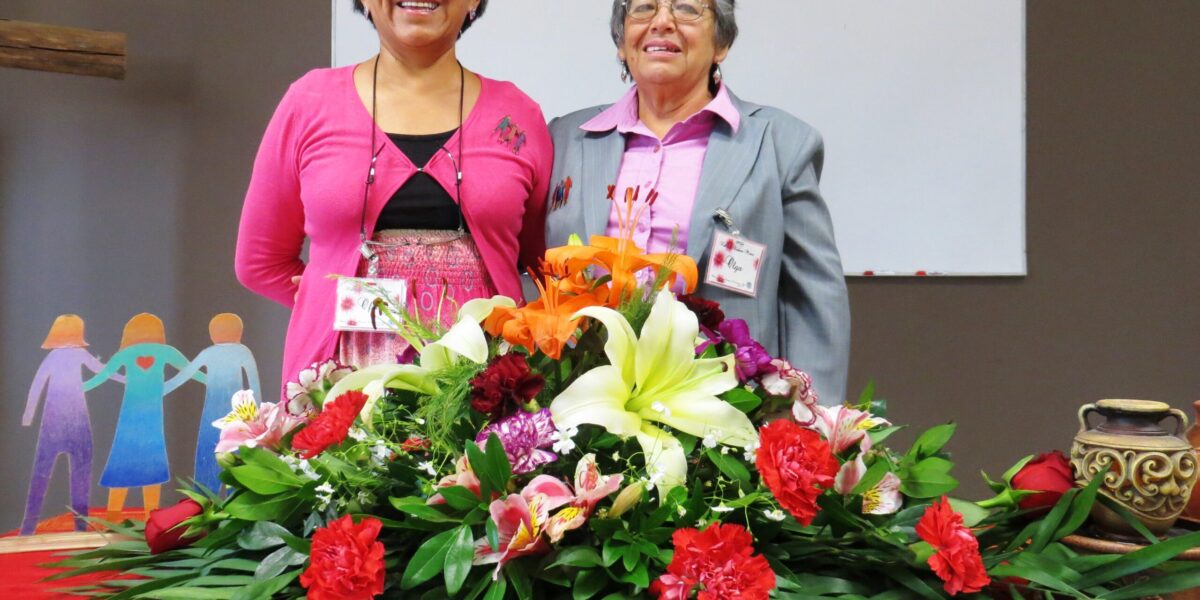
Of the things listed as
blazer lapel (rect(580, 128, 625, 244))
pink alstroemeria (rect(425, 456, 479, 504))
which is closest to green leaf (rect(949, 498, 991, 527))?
pink alstroemeria (rect(425, 456, 479, 504))

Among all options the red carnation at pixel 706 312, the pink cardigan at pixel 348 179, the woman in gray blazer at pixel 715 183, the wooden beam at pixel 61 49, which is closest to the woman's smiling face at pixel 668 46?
the woman in gray blazer at pixel 715 183

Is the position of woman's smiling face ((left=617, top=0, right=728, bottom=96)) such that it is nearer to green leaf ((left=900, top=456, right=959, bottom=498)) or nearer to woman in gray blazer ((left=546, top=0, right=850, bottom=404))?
woman in gray blazer ((left=546, top=0, right=850, bottom=404))

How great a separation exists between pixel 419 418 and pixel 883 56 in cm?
234

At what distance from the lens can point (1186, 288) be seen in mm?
3010

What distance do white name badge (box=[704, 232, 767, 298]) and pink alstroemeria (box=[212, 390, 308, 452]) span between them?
30.5 inches

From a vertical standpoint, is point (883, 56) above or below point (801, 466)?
above

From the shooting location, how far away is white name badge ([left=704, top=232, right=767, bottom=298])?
1.63 meters

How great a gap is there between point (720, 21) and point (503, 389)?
1.10 metres

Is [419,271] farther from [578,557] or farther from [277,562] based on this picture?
[578,557]

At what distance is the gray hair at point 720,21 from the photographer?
1744 mm

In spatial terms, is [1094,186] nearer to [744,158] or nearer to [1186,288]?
[1186,288]

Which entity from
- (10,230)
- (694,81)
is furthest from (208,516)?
(10,230)

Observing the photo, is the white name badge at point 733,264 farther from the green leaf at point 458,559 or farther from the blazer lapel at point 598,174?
the green leaf at point 458,559

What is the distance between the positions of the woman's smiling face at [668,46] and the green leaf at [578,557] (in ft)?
3.55
